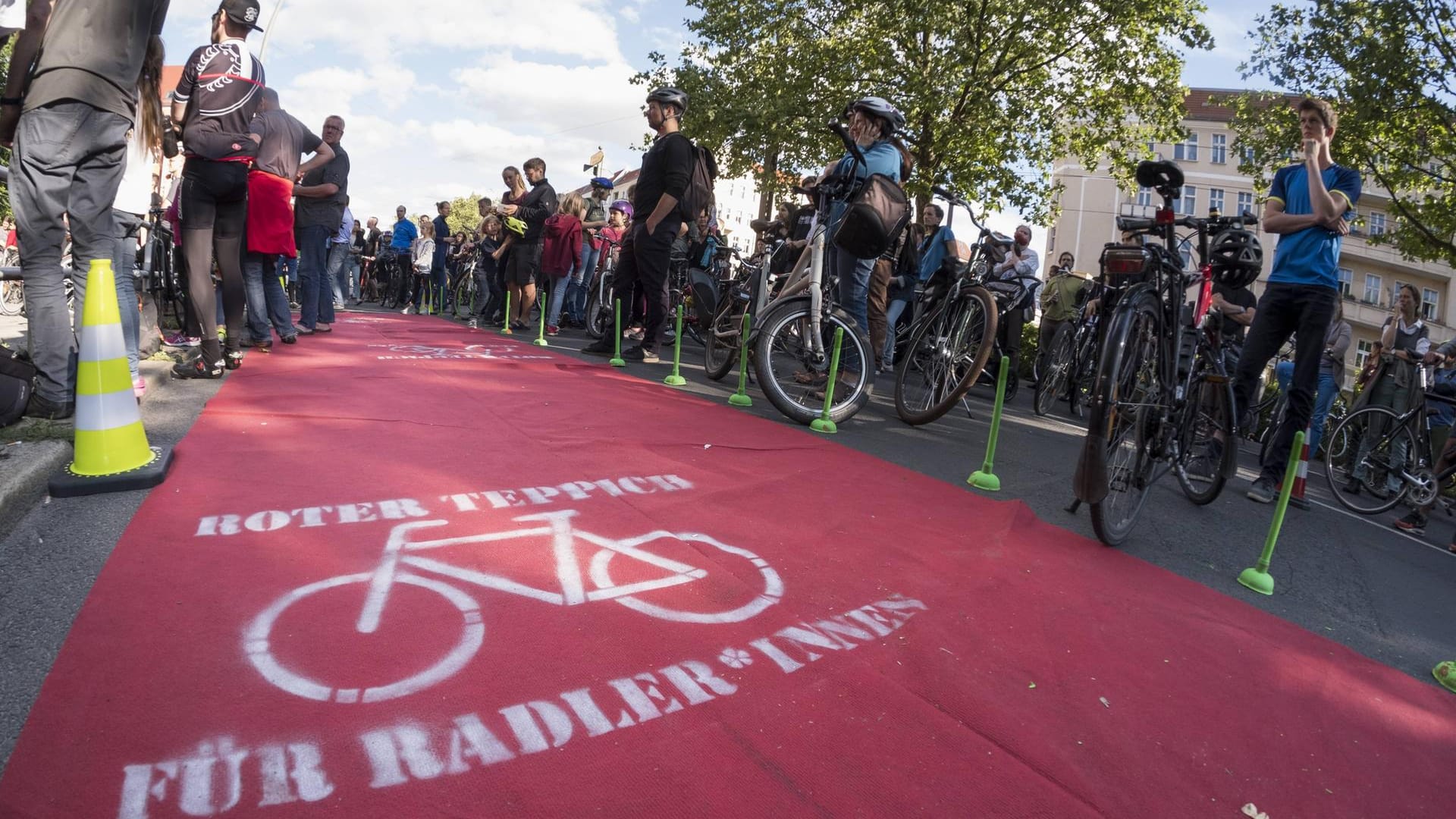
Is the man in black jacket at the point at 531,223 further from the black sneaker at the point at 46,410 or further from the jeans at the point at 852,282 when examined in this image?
the black sneaker at the point at 46,410

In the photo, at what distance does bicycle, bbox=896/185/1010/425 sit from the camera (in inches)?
229

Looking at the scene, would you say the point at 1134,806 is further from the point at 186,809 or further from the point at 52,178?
the point at 52,178

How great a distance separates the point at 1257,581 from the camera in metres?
3.57

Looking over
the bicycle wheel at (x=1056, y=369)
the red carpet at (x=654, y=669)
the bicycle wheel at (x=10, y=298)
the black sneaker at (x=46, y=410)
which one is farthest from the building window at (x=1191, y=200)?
the black sneaker at (x=46, y=410)

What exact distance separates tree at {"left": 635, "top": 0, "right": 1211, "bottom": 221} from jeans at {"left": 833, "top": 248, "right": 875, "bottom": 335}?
13550 mm

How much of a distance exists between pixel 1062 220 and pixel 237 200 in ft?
221

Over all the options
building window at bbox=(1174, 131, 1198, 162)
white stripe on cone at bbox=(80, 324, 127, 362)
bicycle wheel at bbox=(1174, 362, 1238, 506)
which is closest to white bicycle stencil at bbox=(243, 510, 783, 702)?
white stripe on cone at bbox=(80, 324, 127, 362)

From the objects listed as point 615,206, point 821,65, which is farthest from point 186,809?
point 821,65

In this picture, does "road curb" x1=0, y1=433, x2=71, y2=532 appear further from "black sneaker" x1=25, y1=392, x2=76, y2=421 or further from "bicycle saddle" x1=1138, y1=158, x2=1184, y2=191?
"bicycle saddle" x1=1138, y1=158, x2=1184, y2=191

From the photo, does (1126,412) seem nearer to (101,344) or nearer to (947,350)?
(947,350)

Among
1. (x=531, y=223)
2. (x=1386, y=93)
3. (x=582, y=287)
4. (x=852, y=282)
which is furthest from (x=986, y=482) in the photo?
(x=1386, y=93)

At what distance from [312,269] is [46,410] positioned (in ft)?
18.1

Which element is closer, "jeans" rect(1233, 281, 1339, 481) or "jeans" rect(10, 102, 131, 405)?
"jeans" rect(10, 102, 131, 405)

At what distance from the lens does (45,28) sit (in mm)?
3793
